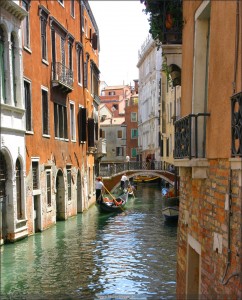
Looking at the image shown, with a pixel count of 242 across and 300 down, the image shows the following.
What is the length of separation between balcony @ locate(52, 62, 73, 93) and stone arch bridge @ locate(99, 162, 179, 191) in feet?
34.5

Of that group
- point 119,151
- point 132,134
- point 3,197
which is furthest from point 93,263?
point 132,134

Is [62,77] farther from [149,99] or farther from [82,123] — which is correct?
[149,99]

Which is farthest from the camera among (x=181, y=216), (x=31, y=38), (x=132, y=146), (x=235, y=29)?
(x=132, y=146)

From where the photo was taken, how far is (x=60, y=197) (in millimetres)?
15836

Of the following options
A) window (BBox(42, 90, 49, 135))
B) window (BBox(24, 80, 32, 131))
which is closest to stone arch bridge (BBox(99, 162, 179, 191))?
window (BBox(42, 90, 49, 135))

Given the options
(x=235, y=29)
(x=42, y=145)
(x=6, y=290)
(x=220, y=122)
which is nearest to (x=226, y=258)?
(x=220, y=122)

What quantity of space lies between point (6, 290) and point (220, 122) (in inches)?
212

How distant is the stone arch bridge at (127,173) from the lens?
86.2 ft

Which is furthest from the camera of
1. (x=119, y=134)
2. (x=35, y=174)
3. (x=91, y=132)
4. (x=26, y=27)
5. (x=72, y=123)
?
(x=119, y=134)

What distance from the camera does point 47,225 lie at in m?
13.8

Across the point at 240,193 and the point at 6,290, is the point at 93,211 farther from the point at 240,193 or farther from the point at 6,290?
the point at 240,193

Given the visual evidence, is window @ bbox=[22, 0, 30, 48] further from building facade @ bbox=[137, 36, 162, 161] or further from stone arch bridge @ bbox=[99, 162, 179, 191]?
building facade @ bbox=[137, 36, 162, 161]

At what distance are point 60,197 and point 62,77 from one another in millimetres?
4255

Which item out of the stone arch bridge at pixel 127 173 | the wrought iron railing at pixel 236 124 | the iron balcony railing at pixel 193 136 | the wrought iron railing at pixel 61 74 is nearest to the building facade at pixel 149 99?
the stone arch bridge at pixel 127 173
